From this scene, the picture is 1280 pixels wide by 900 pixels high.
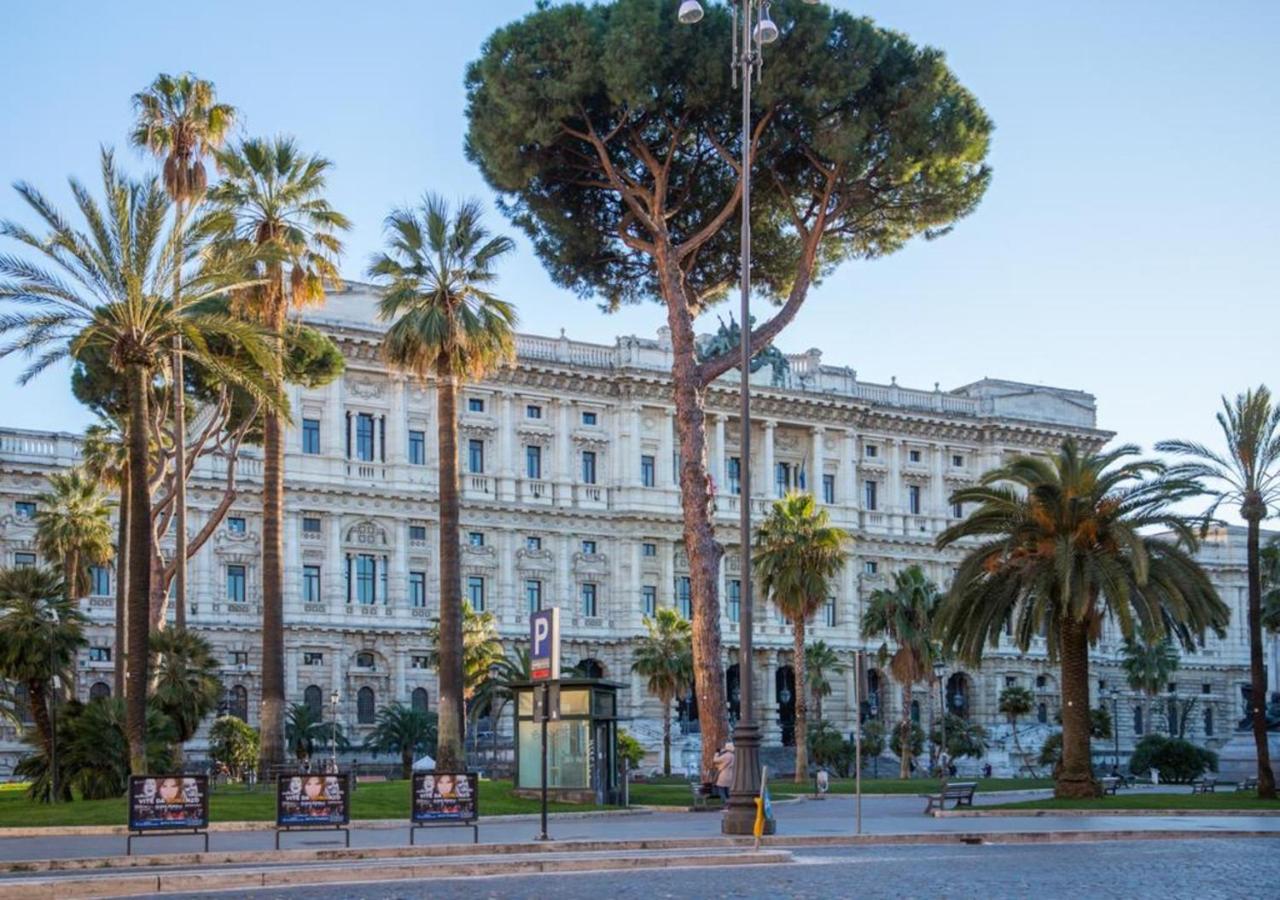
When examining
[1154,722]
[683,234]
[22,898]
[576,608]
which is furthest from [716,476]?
[22,898]

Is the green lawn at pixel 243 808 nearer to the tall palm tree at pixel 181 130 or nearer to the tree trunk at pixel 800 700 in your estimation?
the tall palm tree at pixel 181 130

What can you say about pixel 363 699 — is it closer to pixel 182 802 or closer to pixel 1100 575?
pixel 1100 575

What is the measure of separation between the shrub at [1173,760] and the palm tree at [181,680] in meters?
34.8

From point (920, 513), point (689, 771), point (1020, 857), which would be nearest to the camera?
point (1020, 857)

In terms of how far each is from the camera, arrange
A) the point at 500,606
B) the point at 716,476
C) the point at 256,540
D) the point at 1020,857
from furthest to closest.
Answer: the point at 716,476 < the point at 500,606 < the point at 256,540 < the point at 1020,857

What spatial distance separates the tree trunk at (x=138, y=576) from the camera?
94.4 ft

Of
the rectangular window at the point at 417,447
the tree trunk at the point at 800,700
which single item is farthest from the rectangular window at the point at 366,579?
the tree trunk at the point at 800,700

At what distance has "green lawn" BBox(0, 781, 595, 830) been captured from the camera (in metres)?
28.3

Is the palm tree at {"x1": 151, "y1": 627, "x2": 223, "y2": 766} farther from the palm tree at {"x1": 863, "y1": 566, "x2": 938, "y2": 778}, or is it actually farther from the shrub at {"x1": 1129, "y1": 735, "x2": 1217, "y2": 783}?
the shrub at {"x1": 1129, "y1": 735, "x2": 1217, "y2": 783}

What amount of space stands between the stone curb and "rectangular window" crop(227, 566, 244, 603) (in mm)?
46654

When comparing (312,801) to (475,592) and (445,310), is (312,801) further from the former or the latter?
(475,592)

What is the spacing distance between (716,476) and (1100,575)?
4501 centimetres

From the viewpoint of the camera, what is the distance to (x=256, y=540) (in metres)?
65.8

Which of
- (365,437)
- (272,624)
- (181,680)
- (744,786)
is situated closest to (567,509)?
(365,437)
